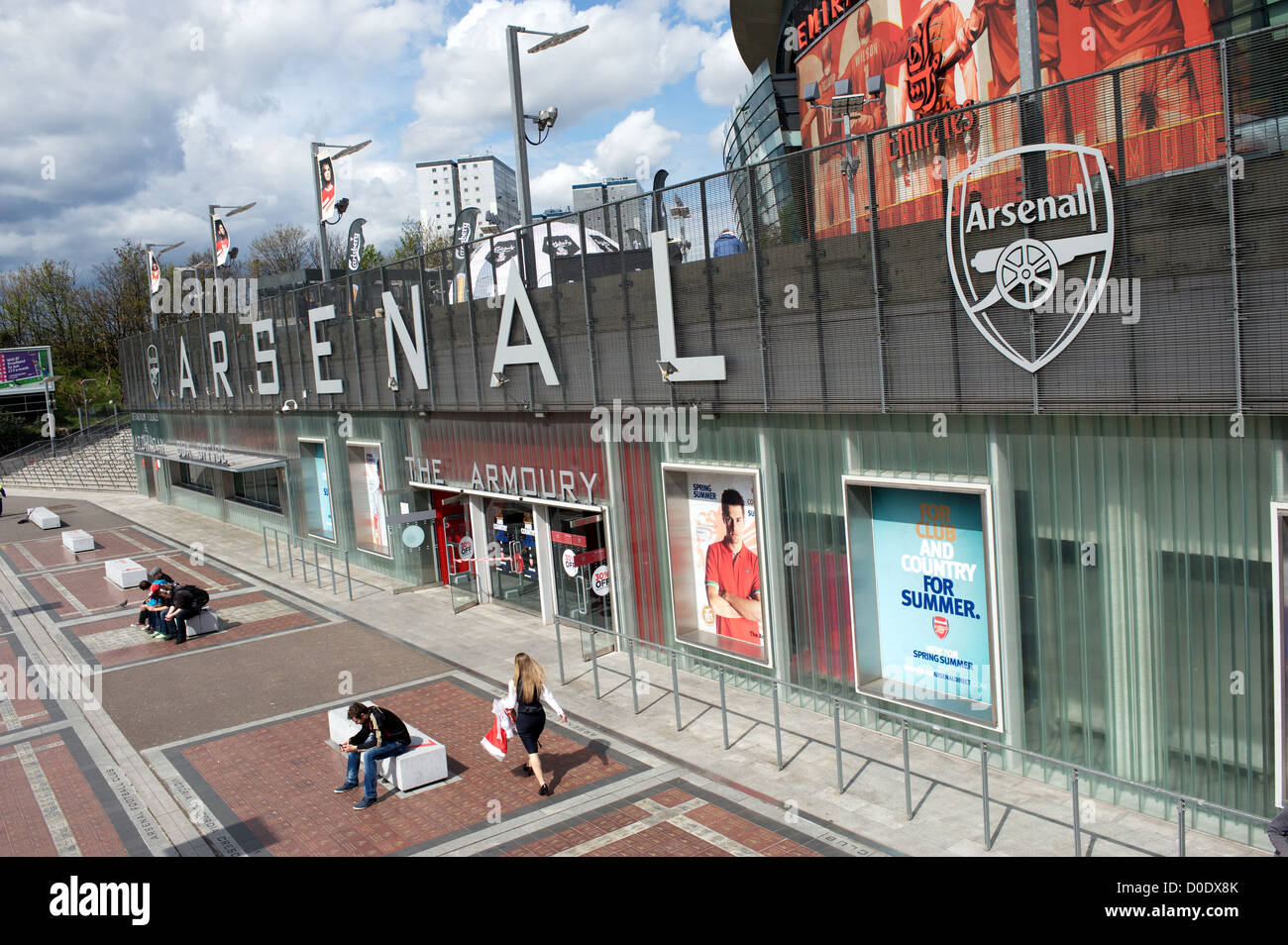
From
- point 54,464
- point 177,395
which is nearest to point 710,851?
point 177,395

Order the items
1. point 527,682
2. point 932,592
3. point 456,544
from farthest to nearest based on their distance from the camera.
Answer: point 456,544
point 932,592
point 527,682

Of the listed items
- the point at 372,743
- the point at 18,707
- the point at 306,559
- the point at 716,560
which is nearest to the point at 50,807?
the point at 372,743

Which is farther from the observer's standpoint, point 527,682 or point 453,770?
point 453,770

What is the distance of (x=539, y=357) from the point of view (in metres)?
15.3

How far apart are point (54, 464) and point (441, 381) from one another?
4537cm

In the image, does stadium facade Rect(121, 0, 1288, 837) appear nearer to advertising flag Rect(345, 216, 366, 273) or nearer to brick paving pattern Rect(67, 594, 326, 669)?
brick paving pattern Rect(67, 594, 326, 669)

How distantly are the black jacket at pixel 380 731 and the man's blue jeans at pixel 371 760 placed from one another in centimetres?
4

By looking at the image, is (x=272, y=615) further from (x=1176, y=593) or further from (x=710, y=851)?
(x=1176, y=593)

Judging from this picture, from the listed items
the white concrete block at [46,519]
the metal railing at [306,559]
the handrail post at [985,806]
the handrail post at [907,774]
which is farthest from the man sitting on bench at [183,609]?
the white concrete block at [46,519]

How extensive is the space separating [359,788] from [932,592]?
21.0ft

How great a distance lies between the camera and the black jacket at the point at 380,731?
9.79 m

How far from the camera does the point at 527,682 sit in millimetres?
9797

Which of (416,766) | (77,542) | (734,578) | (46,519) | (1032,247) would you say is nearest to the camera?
(1032,247)

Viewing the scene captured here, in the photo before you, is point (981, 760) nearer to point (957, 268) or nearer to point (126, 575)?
point (957, 268)
